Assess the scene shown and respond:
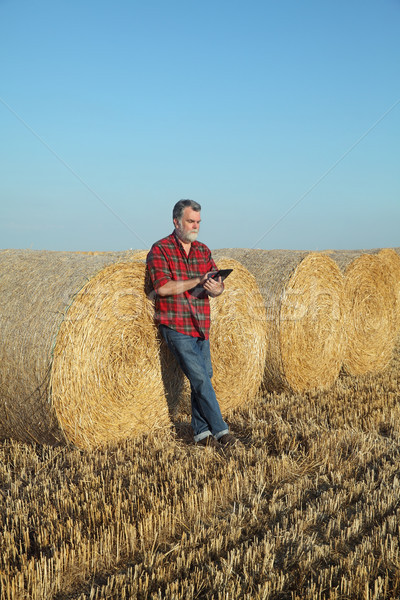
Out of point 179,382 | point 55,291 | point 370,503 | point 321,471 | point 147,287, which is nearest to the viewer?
point 370,503

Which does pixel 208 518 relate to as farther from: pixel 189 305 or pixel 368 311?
pixel 368 311

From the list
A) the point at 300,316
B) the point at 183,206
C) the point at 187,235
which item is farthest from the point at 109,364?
the point at 300,316

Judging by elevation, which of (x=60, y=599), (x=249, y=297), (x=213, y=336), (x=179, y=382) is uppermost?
(x=249, y=297)

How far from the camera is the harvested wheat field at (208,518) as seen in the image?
2.79 m

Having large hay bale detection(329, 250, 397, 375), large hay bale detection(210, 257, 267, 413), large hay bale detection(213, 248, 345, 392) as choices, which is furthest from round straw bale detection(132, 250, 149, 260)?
large hay bale detection(329, 250, 397, 375)

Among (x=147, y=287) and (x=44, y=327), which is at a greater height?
(x=147, y=287)

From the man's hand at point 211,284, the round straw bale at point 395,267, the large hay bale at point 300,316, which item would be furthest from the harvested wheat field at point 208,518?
the round straw bale at point 395,267

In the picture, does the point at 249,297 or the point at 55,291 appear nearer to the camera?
the point at 55,291

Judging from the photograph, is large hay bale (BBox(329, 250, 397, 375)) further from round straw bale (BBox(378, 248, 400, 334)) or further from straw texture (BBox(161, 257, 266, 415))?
straw texture (BBox(161, 257, 266, 415))

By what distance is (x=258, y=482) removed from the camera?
407 centimetres

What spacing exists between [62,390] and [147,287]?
54.9 inches

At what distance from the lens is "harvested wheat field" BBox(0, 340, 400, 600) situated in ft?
9.14

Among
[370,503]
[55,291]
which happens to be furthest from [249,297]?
[370,503]

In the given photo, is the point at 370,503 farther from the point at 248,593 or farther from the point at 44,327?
the point at 44,327
